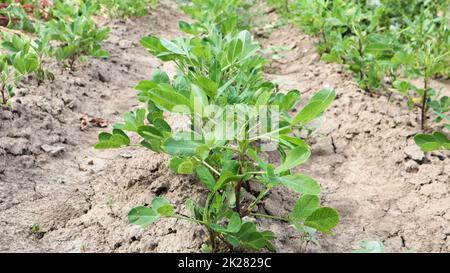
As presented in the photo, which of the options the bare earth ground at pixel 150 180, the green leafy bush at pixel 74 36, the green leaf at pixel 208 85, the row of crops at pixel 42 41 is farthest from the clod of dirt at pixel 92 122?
the green leaf at pixel 208 85

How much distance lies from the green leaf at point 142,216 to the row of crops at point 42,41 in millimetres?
1487

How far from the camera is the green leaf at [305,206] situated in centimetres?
159

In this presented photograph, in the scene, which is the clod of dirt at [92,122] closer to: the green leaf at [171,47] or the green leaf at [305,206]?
the green leaf at [171,47]

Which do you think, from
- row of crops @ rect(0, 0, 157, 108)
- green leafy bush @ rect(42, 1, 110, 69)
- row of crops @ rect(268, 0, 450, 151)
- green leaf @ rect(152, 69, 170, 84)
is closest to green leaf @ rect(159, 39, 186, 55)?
green leaf @ rect(152, 69, 170, 84)

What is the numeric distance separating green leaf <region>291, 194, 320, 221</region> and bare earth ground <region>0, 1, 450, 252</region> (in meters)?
0.27

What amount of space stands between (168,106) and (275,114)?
364 mm

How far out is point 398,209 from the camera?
229 cm

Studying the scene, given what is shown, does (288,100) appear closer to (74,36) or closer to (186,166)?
(186,166)

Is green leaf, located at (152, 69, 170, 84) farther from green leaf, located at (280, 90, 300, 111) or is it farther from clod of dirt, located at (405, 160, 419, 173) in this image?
clod of dirt, located at (405, 160, 419, 173)

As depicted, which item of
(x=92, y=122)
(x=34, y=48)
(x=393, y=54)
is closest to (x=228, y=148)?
(x=92, y=122)

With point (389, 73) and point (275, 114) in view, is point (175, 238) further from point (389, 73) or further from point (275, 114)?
point (389, 73)

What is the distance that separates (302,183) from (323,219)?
0.72ft

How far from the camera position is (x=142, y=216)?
1.54m
